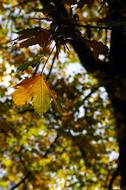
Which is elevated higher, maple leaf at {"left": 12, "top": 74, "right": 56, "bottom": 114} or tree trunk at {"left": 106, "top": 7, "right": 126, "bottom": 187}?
maple leaf at {"left": 12, "top": 74, "right": 56, "bottom": 114}

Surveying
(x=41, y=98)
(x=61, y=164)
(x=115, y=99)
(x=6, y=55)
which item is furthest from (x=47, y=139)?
(x=41, y=98)

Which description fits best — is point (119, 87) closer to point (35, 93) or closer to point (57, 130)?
point (57, 130)

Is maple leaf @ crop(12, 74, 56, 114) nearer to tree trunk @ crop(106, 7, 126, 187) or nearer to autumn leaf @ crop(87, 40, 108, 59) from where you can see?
autumn leaf @ crop(87, 40, 108, 59)

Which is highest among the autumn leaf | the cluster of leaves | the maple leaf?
the autumn leaf

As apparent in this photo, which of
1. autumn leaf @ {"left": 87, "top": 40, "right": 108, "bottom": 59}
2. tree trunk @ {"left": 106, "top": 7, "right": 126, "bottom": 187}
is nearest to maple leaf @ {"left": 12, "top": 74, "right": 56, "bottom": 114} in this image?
autumn leaf @ {"left": 87, "top": 40, "right": 108, "bottom": 59}

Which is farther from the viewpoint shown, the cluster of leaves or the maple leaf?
the cluster of leaves

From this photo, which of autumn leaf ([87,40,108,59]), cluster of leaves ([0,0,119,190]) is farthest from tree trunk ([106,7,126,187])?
autumn leaf ([87,40,108,59])

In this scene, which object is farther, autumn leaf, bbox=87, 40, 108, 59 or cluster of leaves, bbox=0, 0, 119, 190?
cluster of leaves, bbox=0, 0, 119, 190

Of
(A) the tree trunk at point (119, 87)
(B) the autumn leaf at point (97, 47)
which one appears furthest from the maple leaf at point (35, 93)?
(A) the tree trunk at point (119, 87)

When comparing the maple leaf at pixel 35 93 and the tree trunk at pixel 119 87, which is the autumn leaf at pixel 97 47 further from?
the tree trunk at pixel 119 87
